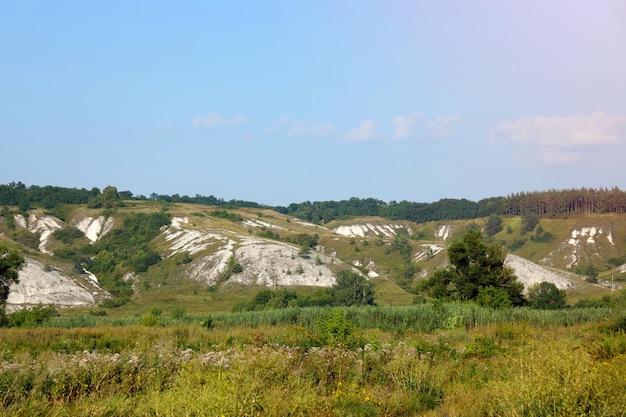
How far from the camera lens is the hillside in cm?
9850

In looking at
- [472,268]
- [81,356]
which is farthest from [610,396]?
[472,268]

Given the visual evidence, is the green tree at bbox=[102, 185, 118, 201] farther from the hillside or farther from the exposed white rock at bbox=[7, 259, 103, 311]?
the exposed white rock at bbox=[7, 259, 103, 311]

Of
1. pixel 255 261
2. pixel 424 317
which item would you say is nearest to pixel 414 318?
pixel 424 317

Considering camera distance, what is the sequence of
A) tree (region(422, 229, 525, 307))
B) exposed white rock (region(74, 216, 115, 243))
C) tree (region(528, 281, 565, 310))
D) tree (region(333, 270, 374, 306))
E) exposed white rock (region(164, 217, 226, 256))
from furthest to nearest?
exposed white rock (region(74, 216, 115, 243))
exposed white rock (region(164, 217, 226, 256))
tree (region(333, 270, 374, 306))
tree (region(528, 281, 565, 310))
tree (region(422, 229, 525, 307))

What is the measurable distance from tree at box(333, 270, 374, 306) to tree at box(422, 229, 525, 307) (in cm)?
3057

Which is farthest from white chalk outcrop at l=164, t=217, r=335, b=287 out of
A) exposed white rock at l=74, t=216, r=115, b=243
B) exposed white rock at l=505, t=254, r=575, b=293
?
exposed white rock at l=505, t=254, r=575, b=293

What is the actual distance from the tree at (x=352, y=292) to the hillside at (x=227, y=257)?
355 cm

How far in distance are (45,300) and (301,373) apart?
85.2 m

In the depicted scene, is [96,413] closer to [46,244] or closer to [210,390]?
[210,390]

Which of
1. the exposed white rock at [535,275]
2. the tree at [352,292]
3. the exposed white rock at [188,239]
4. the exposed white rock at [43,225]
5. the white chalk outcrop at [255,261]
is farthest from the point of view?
the exposed white rock at [43,225]

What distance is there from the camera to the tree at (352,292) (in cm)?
8569

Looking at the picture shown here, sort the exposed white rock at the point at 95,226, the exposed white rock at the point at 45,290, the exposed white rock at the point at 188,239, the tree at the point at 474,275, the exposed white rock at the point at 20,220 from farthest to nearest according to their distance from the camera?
1. the exposed white rock at the point at 95,226
2. the exposed white rock at the point at 20,220
3. the exposed white rock at the point at 188,239
4. the exposed white rock at the point at 45,290
5. the tree at the point at 474,275

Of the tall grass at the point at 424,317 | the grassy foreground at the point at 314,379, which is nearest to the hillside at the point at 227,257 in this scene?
the tall grass at the point at 424,317

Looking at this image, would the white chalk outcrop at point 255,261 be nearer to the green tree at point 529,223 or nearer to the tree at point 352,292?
the tree at point 352,292
